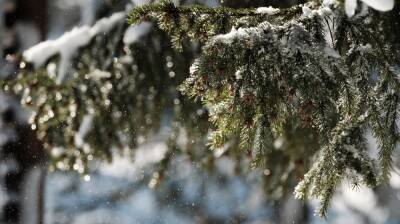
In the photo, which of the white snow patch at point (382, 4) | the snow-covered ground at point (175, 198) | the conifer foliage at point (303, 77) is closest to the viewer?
the white snow patch at point (382, 4)

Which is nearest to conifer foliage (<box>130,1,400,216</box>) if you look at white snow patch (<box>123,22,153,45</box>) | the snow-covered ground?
white snow patch (<box>123,22,153,45</box>)

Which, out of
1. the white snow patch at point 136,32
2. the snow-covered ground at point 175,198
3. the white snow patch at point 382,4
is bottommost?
the white snow patch at point 382,4

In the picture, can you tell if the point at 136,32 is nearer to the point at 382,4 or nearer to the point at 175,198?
the point at 175,198

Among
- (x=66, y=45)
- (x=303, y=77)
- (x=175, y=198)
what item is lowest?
(x=303, y=77)

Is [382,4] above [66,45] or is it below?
below

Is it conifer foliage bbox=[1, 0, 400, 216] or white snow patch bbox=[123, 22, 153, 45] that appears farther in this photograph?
white snow patch bbox=[123, 22, 153, 45]

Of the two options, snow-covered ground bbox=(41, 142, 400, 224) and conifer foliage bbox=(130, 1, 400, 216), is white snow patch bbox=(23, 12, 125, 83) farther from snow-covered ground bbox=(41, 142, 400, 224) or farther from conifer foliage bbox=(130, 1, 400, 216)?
conifer foliage bbox=(130, 1, 400, 216)

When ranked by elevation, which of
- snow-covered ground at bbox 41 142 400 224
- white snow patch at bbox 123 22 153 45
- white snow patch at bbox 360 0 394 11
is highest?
white snow patch at bbox 123 22 153 45

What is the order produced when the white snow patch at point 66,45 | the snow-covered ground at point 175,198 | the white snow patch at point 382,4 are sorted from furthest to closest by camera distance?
1. the snow-covered ground at point 175,198
2. the white snow patch at point 66,45
3. the white snow patch at point 382,4

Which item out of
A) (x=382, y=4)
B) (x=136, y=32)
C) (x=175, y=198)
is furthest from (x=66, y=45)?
(x=382, y=4)

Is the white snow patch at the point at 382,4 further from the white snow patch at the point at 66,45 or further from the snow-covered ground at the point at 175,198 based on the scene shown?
the snow-covered ground at the point at 175,198

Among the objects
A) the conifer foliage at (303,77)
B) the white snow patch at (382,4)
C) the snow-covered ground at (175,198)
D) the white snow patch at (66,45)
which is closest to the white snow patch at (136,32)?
the white snow patch at (66,45)

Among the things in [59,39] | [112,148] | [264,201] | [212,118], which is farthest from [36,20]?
[212,118]

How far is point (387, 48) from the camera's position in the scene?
146 cm
